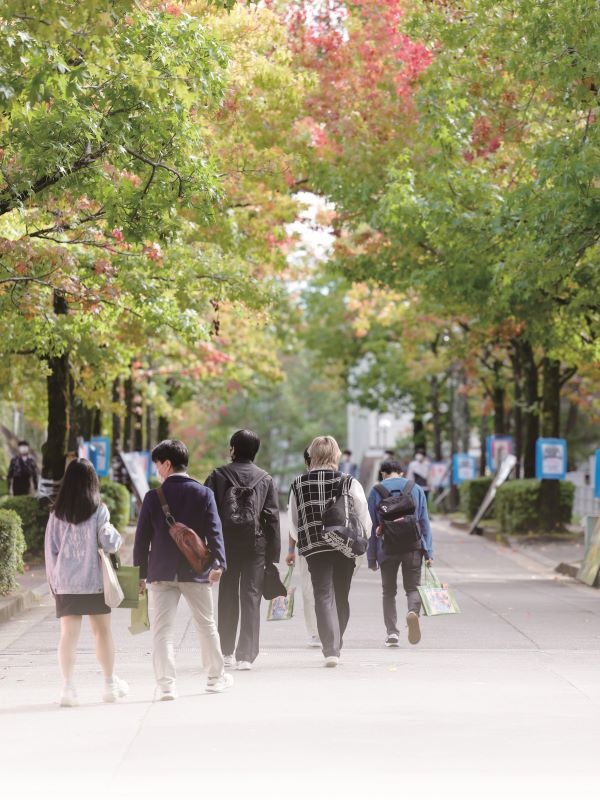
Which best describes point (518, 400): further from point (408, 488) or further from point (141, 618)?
point (141, 618)

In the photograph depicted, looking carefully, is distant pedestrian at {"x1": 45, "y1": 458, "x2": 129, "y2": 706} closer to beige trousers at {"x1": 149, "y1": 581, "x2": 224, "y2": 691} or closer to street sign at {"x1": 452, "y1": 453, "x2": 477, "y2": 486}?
beige trousers at {"x1": 149, "y1": 581, "x2": 224, "y2": 691}

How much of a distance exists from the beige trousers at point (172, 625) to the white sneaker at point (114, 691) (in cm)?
23

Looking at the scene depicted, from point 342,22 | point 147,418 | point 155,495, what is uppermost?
point 342,22

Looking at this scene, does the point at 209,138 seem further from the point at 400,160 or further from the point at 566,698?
the point at 566,698

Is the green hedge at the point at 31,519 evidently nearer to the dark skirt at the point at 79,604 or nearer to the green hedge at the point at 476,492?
the dark skirt at the point at 79,604

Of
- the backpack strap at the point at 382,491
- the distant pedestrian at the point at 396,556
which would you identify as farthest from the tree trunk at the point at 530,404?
the backpack strap at the point at 382,491

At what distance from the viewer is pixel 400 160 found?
24516 mm

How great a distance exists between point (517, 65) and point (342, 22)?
934 centimetres

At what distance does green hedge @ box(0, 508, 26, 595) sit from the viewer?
17.0 metres

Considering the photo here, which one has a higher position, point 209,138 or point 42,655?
point 209,138

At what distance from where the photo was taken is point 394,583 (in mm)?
13789

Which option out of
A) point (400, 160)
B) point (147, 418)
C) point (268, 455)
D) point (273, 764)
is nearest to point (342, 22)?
point (400, 160)

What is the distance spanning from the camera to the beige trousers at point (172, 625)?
9.98 metres

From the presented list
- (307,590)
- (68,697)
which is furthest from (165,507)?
(307,590)
